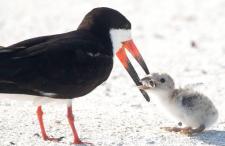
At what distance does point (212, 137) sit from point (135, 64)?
480 centimetres

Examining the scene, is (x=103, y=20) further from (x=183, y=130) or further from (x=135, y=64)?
(x=135, y=64)

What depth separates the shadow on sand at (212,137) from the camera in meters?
8.06

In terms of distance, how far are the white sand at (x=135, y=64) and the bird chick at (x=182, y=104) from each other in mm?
172

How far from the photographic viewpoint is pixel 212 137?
327 inches

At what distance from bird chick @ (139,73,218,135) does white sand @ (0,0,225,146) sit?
6.8 inches

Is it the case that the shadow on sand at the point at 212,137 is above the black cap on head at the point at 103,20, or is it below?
below

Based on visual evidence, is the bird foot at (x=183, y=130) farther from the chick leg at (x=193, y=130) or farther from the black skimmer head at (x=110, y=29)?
the black skimmer head at (x=110, y=29)

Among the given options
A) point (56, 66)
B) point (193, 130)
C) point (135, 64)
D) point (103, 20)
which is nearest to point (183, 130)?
point (193, 130)

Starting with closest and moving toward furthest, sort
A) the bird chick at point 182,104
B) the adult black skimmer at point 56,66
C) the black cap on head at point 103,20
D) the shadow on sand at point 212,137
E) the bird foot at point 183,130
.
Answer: the adult black skimmer at point 56,66 → the shadow on sand at point 212,137 → the bird foot at point 183,130 → the bird chick at point 182,104 → the black cap on head at point 103,20

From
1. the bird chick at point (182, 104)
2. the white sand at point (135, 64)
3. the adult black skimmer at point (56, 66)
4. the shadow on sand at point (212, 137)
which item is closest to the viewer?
the adult black skimmer at point (56, 66)

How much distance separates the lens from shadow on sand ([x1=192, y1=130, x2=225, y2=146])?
8.06 meters

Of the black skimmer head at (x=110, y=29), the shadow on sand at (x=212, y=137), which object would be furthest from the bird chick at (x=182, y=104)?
the black skimmer head at (x=110, y=29)

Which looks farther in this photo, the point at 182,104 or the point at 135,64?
the point at 135,64

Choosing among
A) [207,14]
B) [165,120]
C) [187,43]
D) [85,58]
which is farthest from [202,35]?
[85,58]
